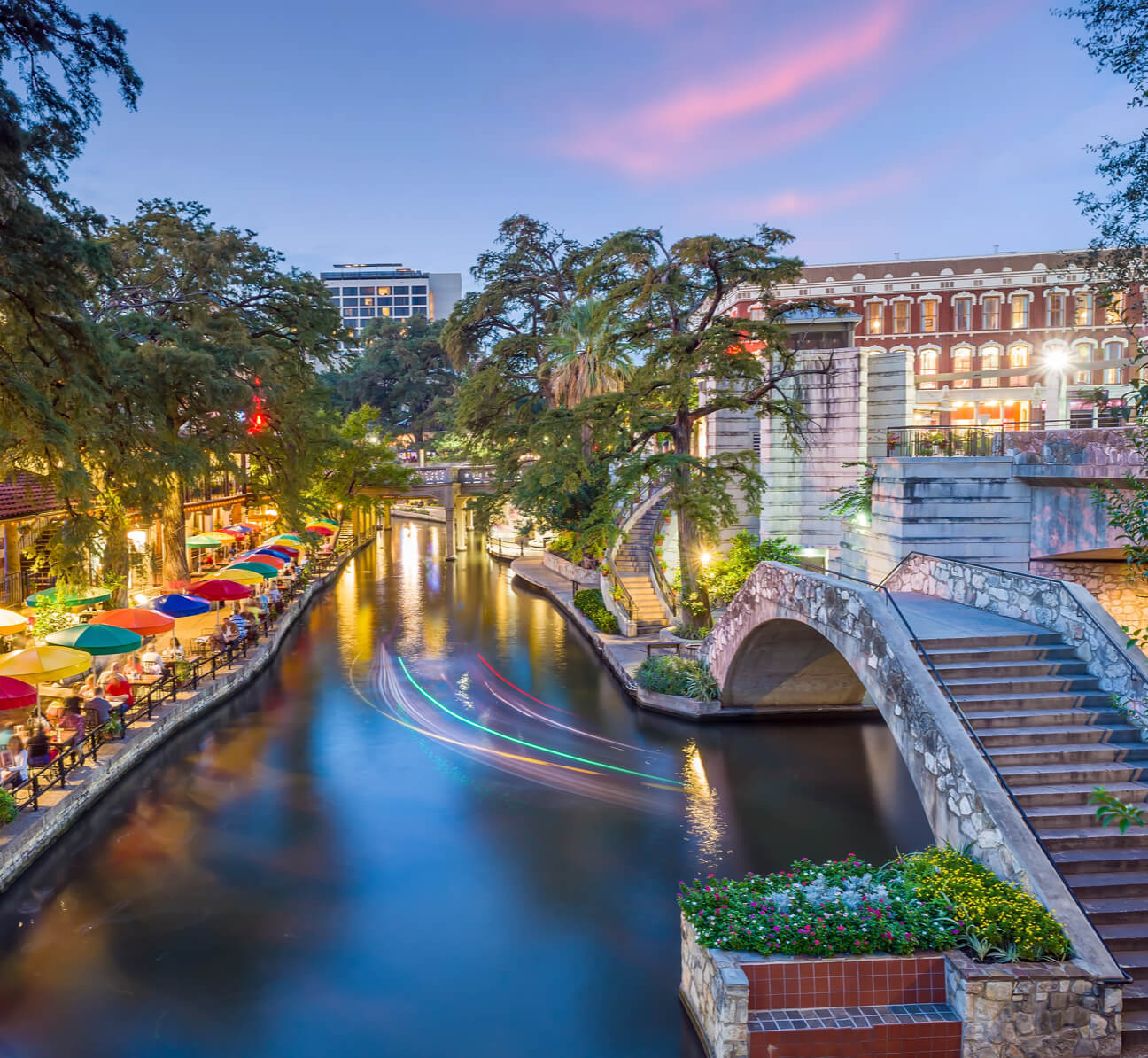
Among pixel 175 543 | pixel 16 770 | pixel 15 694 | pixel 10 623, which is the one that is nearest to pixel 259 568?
pixel 175 543

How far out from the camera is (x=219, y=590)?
26422mm

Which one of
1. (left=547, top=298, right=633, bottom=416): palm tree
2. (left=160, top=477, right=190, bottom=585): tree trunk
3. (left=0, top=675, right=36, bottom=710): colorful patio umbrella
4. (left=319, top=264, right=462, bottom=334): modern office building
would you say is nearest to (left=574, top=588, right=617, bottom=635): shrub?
(left=547, top=298, right=633, bottom=416): palm tree

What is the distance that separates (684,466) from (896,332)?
36611mm

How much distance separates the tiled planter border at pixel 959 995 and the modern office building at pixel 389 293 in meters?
178

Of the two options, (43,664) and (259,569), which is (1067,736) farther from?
(259,569)

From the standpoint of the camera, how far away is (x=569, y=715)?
2181cm

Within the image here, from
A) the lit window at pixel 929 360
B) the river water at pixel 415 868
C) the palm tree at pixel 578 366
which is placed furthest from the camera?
the lit window at pixel 929 360

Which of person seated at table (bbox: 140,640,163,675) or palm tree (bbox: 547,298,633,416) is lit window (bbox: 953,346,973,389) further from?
person seated at table (bbox: 140,640,163,675)

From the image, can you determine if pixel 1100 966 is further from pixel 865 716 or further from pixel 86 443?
pixel 86 443

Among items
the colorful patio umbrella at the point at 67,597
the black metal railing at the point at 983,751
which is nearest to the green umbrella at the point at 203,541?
the colorful patio umbrella at the point at 67,597

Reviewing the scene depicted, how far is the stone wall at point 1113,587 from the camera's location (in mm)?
17672

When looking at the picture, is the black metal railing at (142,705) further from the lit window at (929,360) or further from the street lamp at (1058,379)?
the lit window at (929,360)

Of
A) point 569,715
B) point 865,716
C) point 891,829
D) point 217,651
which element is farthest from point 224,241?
point 891,829

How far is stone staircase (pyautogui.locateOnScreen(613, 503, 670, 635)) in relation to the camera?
30812 mm
